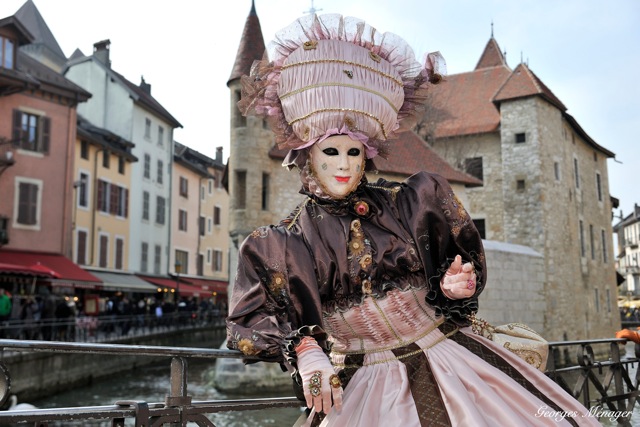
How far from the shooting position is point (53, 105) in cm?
2384

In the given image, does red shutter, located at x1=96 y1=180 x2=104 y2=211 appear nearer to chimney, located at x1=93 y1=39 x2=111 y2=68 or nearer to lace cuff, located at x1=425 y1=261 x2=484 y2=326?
chimney, located at x1=93 y1=39 x2=111 y2=68

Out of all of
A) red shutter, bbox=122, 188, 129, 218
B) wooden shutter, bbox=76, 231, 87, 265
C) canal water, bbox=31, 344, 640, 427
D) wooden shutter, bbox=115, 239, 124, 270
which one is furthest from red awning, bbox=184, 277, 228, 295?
canal water, bbox=31, 344, 640, 427

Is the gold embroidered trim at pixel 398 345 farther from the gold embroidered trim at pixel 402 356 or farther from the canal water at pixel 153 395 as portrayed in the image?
the canal water at pixel 153 395

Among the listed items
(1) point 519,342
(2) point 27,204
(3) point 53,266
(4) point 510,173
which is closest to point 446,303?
(1) point 519,342

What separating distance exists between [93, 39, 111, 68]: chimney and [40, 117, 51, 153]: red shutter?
11.4 meters

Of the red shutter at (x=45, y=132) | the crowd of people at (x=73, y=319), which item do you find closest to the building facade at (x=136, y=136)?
the crowd of people at (x=73, y=319)

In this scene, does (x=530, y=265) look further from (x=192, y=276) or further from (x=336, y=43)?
(x=192, y=276)

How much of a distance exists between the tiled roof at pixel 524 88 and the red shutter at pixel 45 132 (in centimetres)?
1801

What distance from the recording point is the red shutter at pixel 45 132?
23.3m

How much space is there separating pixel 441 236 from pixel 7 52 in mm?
22528

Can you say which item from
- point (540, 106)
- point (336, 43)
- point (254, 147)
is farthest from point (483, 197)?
point (336, 43)

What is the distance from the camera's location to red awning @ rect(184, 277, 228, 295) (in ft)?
124

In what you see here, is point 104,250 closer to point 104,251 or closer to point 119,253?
point 104,251

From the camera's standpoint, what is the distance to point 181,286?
35219mm
